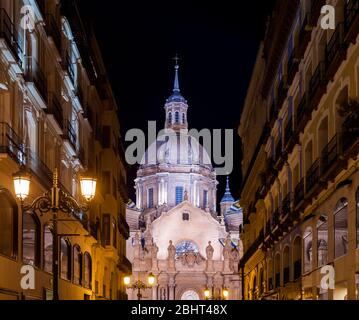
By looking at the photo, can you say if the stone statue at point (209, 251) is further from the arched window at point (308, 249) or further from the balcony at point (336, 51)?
the balcony at point (336, 51)

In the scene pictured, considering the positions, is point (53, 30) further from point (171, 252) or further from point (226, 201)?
point (226, 201)

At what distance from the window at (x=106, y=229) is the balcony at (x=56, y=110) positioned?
14366 millimetres

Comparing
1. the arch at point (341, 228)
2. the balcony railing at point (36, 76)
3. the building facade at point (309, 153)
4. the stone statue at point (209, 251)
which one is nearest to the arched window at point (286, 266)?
the building facade at point (309, 153)

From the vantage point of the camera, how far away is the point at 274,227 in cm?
3731

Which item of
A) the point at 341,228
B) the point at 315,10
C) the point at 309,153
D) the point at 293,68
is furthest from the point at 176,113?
the point at 341,228

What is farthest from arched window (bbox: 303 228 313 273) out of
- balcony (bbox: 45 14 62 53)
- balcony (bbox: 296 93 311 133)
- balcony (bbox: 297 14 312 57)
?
balcony (bbox: 45 14 62 53)

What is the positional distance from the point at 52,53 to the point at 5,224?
869 cm

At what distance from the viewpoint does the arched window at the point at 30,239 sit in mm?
23031

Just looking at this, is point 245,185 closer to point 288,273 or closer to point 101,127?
point 101,127

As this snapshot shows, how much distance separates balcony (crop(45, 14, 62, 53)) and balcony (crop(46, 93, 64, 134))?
1.89 meters

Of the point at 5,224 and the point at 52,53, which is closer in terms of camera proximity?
the point at 5,224

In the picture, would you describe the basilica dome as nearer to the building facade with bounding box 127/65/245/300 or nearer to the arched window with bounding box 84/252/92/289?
the building facade with bounding box 127/65/245/300

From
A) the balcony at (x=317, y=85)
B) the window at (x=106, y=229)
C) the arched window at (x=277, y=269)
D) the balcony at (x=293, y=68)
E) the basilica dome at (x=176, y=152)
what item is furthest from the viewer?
the basilica dome at (x=176, y=152)

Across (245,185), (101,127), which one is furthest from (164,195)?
(101,127)
